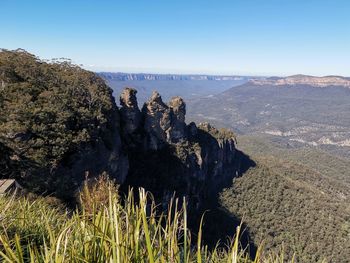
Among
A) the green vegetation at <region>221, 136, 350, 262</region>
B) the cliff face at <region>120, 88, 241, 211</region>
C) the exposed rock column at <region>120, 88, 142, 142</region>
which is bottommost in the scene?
the green vegetation at <region>221, 136, 350, 262</region>

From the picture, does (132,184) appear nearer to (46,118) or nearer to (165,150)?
(165,150)

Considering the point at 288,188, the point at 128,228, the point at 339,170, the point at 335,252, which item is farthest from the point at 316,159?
the point at 128,228

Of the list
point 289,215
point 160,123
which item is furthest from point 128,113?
point 289,215

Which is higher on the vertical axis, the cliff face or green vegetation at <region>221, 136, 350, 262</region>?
the cliff face

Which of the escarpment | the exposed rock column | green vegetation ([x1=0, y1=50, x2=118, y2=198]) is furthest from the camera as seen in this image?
the exposed rock column

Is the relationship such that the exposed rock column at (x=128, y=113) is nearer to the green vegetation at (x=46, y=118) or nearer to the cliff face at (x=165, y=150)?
the cliff face at (x=165, y=150)

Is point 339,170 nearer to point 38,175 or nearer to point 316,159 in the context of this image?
point 316,159

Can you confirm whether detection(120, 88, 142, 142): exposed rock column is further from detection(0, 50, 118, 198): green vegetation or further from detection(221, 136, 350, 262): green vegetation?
detection(221, 136, 350, 262): green vegetation

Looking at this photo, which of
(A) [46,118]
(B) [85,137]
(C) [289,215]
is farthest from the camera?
(C) [289,215]

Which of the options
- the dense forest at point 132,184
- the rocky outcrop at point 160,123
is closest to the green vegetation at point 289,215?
the dense forest at point 132,184

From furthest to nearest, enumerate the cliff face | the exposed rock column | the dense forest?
the cliff face < the exposed rock column < the dense forest

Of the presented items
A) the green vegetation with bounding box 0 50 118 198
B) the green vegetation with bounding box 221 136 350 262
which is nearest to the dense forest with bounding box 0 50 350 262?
the green vegetation with bounding box 0 50 118 198

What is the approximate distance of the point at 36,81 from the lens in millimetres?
36500

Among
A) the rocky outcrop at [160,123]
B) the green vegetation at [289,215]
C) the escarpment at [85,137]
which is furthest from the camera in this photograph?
the green vegetation at [289,215]
